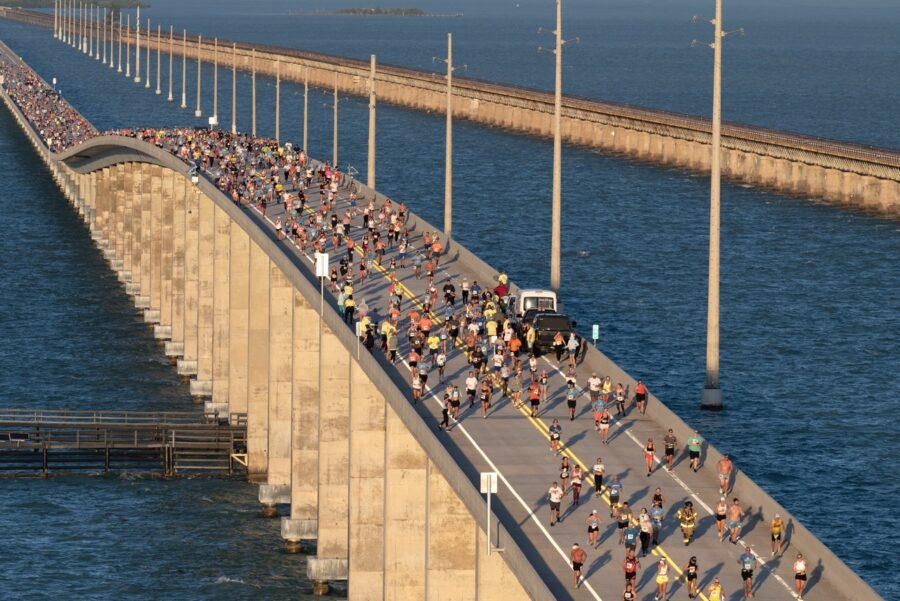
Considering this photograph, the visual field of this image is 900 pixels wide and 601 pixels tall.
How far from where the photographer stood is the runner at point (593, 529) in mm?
50031

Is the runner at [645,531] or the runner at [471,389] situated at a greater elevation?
the runner at [471,389]

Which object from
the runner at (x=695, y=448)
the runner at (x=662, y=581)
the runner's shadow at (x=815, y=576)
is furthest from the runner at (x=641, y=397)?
the runner at (x=662, y=581)

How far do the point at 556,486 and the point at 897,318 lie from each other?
2533 inches

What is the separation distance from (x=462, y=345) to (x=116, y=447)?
66.4 ft

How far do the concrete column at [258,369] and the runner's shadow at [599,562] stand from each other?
36187mm

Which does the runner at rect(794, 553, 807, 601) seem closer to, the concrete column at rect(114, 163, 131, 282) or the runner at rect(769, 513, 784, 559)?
the runner at rect(769, 513, 784, 559)

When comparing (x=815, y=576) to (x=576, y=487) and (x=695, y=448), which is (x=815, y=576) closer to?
(x=576, y=487)

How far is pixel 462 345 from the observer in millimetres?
72500

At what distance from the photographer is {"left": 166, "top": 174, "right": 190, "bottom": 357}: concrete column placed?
111375 millimetres

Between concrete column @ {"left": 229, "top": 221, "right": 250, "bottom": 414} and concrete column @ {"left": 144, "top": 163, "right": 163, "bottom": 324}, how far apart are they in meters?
24.4

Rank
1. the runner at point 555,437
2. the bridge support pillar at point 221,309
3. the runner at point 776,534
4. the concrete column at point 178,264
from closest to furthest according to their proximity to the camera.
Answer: the runner at point 776,534, the runner at point 555,437, the bridge support pillar at point 221,309, the concrete column at point 178,264

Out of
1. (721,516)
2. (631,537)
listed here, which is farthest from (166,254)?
(631,537)

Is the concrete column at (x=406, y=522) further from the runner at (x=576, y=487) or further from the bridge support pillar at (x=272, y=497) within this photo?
the bridge support pillar at (x=272, y=497)

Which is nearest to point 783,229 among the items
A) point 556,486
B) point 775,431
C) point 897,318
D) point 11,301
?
point 897,318
